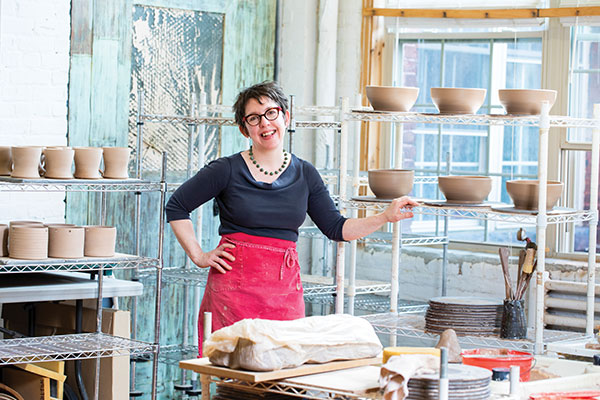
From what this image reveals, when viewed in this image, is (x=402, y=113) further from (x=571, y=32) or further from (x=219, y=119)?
(x=571, y=32)

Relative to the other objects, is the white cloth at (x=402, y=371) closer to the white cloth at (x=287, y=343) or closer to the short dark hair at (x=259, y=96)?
the white cloth at (x=287, y=343)

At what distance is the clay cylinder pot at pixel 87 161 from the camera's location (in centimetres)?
441

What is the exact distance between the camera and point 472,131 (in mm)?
6184

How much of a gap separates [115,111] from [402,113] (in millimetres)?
2032

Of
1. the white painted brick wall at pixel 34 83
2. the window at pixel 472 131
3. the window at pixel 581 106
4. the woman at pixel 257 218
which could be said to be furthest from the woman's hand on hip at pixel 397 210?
the white painted brick wall at pixel 34 83

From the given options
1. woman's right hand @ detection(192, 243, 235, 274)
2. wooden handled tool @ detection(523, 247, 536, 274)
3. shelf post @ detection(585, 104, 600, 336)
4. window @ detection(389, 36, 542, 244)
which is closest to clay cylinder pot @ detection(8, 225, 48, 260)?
woman's right hand @ detection(192, 243, 235, 274)

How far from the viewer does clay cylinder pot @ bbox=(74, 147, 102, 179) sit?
14.5ft

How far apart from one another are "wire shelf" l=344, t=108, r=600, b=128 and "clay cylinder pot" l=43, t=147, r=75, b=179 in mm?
1306

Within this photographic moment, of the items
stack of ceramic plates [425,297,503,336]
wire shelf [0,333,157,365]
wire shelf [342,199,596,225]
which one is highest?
wire shelf [342,199,596,225]

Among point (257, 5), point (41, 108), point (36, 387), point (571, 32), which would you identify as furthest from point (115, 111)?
point (571, 32)

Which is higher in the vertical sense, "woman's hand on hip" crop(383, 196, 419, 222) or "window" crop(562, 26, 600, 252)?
"window" crop(562, 26, 600, 252)

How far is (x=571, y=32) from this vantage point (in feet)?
18.8

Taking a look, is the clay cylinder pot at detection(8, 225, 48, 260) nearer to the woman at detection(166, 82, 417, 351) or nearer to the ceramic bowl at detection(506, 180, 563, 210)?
the woman at detection(166, 82, 417, 351)

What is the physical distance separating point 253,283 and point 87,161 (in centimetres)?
112
